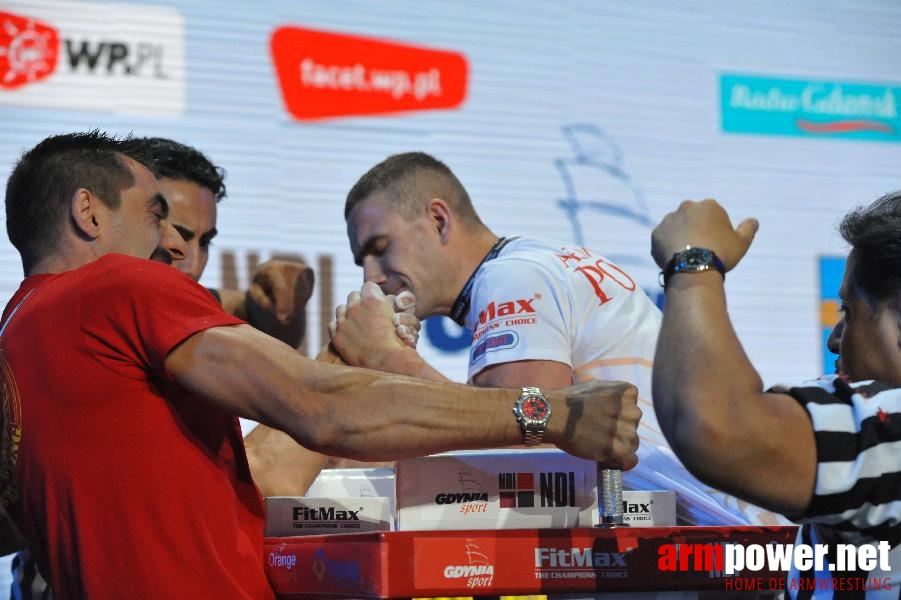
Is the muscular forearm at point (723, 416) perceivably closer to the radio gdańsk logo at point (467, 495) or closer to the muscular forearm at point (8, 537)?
the radio gdańsk logo at point (467, 495)

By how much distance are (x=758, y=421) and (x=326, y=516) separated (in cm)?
79

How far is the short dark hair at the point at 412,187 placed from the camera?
3.04 metres

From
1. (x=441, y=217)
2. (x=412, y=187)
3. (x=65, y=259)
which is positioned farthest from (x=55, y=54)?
(x=65, y=259)

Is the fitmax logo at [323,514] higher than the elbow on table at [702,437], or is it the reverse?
the elbow on table at [702,437]

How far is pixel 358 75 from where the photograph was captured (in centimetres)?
432

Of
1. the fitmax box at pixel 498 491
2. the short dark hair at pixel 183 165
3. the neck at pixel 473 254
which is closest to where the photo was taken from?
the fitmax box at pixel 498 491

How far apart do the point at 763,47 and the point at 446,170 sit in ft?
7.66

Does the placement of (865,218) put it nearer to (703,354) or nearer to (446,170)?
(703,354)

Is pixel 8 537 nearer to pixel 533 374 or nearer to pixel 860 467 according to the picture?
pixel 533 374

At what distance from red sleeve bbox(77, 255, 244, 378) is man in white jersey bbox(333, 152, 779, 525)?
1.83 feet

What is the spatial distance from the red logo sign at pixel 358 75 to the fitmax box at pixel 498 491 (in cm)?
292

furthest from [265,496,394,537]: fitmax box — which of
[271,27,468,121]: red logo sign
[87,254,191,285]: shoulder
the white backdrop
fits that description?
[271,27,468,121]: red logo sign

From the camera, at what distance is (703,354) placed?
3.86 feet

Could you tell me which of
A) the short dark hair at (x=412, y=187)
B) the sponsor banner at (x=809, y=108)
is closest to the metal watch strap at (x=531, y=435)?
the short dark hair at (x=412, y=187)
